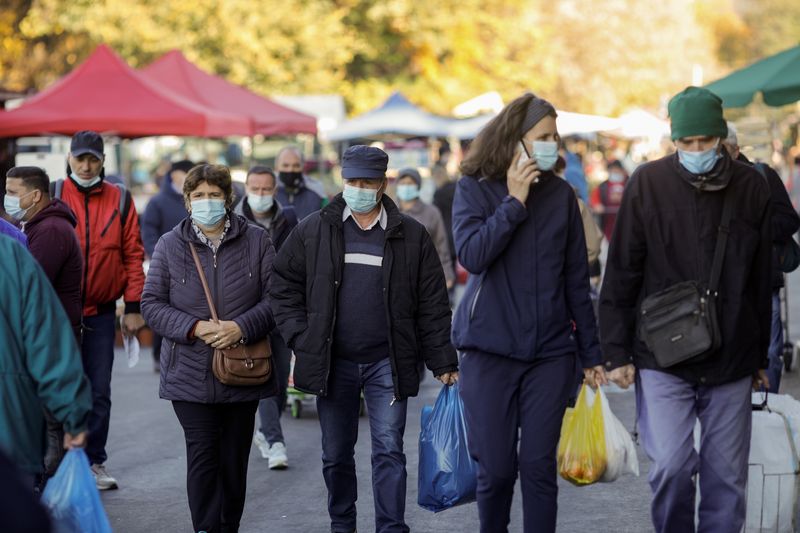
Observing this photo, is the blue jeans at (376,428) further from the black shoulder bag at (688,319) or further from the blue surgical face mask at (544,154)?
the black shoulder bag at (688,319)

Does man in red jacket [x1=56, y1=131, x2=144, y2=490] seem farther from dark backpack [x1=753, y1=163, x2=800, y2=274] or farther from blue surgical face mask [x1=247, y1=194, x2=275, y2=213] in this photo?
dark backpack [x1=753, y1=163, x2=800, y2=274]

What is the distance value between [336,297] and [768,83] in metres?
6.57

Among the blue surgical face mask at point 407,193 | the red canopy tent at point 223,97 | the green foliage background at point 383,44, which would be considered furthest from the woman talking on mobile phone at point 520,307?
the green foliage background at point 383,44

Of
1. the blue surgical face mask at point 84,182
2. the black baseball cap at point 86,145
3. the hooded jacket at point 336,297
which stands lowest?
the hooded jacket at point 336,297

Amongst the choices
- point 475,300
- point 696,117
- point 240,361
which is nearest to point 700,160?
point 696,117

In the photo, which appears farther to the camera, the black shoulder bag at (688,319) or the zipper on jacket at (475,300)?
the zipper on jacket at (475,300)

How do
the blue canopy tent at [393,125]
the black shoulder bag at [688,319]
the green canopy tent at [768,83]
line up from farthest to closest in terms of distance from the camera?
the blue canopy tent at [393,125] < the green canopy tent at [768,83] < the black shoulder bag at [688,319]

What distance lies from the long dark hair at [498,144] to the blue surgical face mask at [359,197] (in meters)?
0.78

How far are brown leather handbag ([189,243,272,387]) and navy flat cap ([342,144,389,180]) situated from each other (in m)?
0.79

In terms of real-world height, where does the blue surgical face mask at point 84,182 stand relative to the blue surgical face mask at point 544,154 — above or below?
below

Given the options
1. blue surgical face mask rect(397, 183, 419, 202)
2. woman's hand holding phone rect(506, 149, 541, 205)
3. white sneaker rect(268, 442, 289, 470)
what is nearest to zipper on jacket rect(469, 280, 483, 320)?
woman's hand holding phone rect(506, 149, 541, 205)

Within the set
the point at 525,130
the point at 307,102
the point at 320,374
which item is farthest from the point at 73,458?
the point at 307,102

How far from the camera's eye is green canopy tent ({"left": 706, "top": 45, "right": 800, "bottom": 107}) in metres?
11.6

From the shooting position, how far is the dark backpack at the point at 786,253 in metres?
8.09
